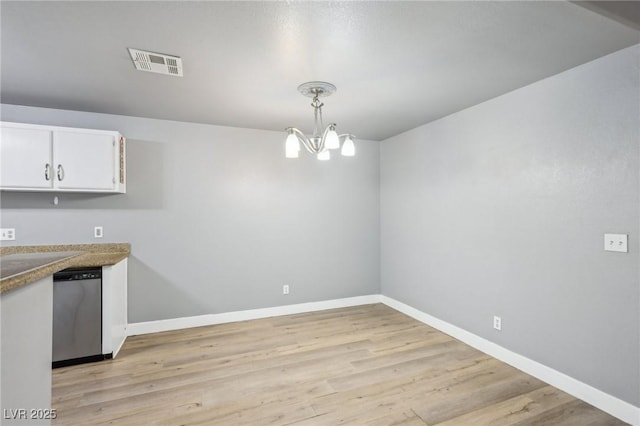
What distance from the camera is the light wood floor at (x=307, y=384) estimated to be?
2213 mm

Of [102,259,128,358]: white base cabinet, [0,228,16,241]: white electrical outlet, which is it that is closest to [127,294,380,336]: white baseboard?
[102,259,128,358]: white base cabinet

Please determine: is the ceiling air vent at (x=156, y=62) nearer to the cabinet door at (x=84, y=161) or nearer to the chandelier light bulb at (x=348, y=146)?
the cabinet door at (x=84, y=161)

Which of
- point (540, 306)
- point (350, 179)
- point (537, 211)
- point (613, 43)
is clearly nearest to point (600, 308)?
point (540, 306)

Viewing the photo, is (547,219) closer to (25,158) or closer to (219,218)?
(219,218)

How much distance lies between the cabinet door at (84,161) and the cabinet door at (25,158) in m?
0.07

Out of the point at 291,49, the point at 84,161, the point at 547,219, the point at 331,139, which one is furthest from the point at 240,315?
the point at 547,219

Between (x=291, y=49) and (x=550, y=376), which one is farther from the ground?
(x=291, y=49)

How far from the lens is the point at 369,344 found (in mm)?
3410

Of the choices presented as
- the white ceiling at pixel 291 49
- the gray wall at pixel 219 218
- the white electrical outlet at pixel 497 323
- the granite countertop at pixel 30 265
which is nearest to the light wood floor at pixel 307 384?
the white electrical outlet at pixel 497 323

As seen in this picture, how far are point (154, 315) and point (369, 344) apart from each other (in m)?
2.53

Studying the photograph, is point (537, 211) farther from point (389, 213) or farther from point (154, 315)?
point (154, 315)

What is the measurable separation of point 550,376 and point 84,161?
15.4 feet

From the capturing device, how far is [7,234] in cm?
324

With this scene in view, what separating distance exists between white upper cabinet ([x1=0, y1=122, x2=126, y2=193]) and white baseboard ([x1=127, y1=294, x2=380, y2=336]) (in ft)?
5.37
